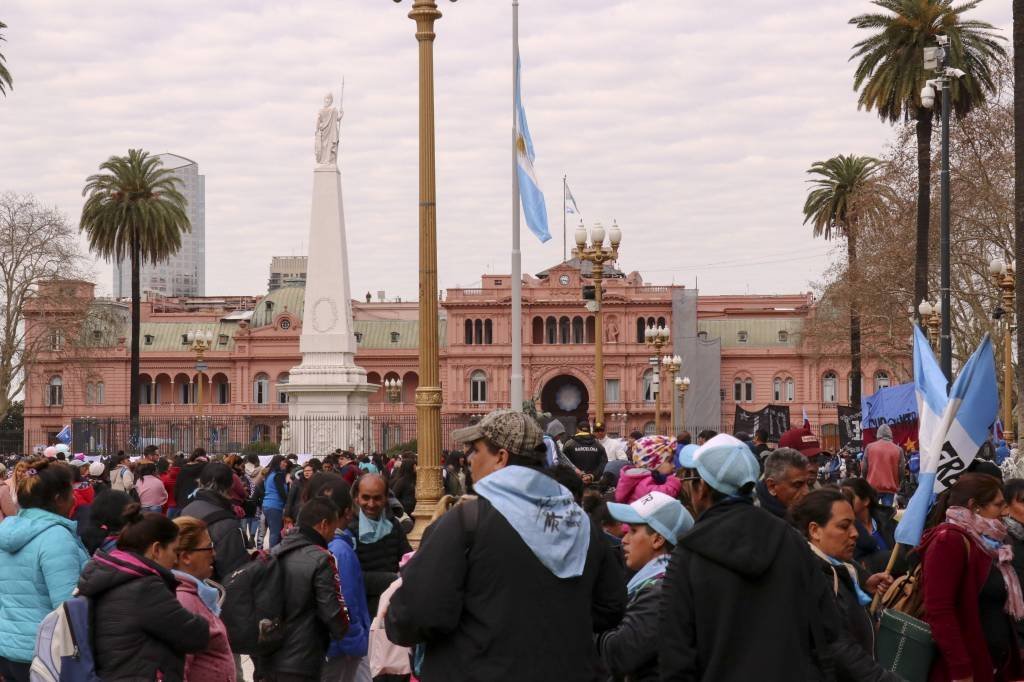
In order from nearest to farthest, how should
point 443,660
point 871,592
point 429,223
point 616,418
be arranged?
point 443,660, point 871,592, point 429,223, point 616,418

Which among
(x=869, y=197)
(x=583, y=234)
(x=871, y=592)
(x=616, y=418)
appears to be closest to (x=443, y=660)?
(x=871, y=592)

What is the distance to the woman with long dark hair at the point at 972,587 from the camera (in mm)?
5820

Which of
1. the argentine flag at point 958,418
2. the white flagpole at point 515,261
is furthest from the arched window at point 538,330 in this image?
the argentine flag at point 958,418

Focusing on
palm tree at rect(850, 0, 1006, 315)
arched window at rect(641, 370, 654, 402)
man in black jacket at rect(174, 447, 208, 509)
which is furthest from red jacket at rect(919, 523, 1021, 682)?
arched window at rect(641, 370, 654, 402)

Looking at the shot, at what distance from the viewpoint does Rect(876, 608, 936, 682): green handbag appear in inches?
228

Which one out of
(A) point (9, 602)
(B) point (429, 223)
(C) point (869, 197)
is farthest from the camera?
(C) point (869, 197)

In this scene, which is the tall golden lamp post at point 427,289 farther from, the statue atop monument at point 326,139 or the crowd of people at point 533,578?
the statue atop monument at point 326,139

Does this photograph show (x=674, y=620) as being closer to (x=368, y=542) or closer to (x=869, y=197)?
(x=368, y=542)

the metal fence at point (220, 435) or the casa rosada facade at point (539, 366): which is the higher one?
the casa rosada facade at point (539, 366)

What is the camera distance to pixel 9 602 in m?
6.86

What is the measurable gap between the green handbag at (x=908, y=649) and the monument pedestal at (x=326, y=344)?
3181cm

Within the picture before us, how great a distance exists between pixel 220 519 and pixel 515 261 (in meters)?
12.0

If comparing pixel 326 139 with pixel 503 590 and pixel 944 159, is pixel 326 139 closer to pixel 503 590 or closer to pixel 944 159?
pixel 944 159

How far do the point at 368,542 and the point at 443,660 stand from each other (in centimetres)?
337
